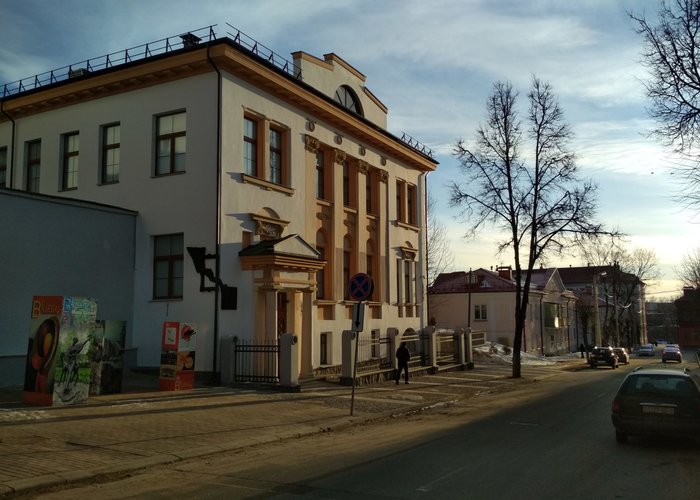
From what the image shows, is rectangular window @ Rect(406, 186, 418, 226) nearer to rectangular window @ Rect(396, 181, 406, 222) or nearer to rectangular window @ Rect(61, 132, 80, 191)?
rectangular window @ Rect(396, 181, 406, 222)

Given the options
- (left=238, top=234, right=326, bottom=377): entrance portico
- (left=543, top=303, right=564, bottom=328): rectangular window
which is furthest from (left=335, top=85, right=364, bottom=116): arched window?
(left=543, top=303, right=564, bottom=328): rectangular window

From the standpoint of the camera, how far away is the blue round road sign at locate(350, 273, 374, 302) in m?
14.4

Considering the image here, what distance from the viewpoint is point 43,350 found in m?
13.0

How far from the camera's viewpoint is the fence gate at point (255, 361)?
18.4 meters

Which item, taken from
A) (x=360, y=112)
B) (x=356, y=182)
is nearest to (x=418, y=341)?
(x=356, y=182)

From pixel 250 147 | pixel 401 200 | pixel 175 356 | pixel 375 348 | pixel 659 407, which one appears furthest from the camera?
pixel 401 200

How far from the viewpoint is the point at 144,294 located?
19.8 meters

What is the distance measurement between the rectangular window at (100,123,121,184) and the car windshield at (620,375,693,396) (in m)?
17.4

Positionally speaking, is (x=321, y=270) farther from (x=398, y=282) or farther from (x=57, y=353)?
(x=57, y=353)

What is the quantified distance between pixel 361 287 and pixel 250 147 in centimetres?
877

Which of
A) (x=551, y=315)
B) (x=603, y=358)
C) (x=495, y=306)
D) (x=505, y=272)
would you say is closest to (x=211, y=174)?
(x=603, y=358)

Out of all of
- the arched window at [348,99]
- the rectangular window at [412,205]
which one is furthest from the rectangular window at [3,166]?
the rectangular window at [412,205]

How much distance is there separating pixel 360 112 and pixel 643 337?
351 ft

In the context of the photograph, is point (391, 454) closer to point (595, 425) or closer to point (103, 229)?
point (595, 425)
